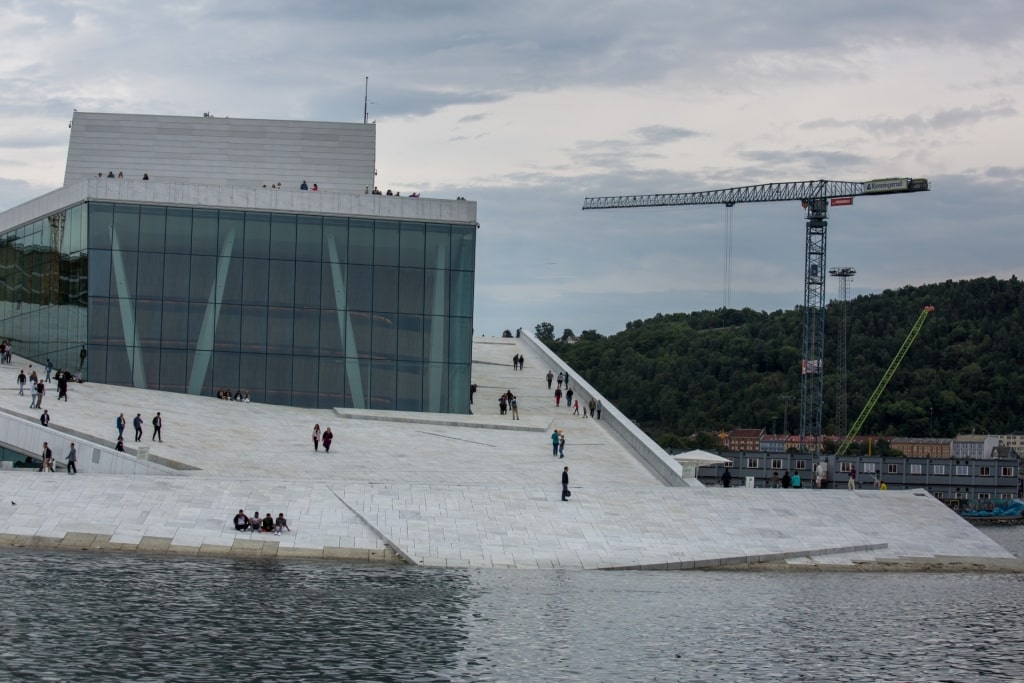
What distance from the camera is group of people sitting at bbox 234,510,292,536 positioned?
40188mm

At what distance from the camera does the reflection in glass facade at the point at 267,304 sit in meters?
61.2

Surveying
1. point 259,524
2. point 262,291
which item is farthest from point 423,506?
point 262,291

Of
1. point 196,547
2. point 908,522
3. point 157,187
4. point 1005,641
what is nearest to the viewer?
point 1005,641

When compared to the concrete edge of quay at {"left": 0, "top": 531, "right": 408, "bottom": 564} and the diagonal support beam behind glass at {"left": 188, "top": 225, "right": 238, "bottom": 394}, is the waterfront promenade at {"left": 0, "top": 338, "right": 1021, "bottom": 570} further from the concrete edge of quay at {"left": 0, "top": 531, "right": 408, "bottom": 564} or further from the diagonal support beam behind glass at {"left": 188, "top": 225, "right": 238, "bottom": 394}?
the diagonal support beam behind glass at {"left": 188, "top": 225, "right": 238, "bottom": 394}

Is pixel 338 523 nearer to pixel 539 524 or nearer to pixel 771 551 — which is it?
pixel 539 524

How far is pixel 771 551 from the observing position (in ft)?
141

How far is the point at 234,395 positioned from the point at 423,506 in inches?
799

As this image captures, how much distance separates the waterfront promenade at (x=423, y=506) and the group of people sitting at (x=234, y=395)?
4855 mm

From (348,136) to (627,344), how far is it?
113985 millimetres

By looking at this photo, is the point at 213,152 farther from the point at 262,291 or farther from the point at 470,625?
the point at 470,625

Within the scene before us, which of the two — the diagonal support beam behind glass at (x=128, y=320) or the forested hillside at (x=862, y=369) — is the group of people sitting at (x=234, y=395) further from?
the forested hillside at (x=862, y=369)

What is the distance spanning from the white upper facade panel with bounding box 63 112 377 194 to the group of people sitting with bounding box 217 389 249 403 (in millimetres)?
11107

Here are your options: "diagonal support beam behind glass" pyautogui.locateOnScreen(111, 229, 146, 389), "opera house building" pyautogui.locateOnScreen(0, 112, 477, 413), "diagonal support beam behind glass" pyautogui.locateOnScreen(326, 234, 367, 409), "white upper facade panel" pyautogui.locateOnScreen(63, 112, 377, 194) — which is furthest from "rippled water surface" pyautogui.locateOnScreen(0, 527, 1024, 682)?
"white upper facade panel" pyautogui.locateOnScreen(63, 112, 377, 194)

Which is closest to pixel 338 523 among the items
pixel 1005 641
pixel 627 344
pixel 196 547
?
pixel 196 547
